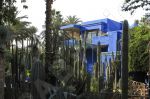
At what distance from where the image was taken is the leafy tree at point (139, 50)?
28.8m

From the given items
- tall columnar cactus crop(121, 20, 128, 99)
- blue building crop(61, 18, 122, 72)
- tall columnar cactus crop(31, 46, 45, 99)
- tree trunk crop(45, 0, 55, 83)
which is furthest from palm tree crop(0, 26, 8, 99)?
blue building crop(61, 18, 122, 72)

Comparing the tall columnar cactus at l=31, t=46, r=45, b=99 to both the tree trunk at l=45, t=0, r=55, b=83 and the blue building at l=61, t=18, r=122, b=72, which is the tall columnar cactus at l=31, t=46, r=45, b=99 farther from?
the blue building at l=61, t=18, r=122, b=72

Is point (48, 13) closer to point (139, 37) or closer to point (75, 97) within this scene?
point (75, 97)

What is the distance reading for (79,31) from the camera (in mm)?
42094

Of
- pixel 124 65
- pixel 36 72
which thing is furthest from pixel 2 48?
pixel 124 65

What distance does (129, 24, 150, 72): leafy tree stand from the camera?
94.5 ft

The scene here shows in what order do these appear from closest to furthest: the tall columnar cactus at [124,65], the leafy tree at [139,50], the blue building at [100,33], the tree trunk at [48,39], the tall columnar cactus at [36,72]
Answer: the tall columnar cactus at [124,65] < the tall columnar cactus at [36,72] < the tree trunk at [48,39] < the leafy tree at [139,50] < the blue building at [100,33]

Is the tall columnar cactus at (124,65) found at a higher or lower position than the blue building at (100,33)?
lower

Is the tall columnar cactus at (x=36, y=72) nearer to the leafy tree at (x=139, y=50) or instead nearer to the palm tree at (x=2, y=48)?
the palm tree at (x=2, y=48)

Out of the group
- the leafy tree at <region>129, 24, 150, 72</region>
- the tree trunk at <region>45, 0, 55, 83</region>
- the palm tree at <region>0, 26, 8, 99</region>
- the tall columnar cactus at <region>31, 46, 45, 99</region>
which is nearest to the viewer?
the palm tree at <region>0, 26, 8, 99</region>

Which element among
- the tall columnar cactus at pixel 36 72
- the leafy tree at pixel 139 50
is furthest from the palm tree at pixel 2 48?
the leafy tree at pixel 139 50

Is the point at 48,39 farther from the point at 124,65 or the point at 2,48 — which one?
the point at 2,48

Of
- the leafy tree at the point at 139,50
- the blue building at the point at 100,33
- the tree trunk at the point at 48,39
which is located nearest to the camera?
the tree trunk at the point at 48,39

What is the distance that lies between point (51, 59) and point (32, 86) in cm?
260
